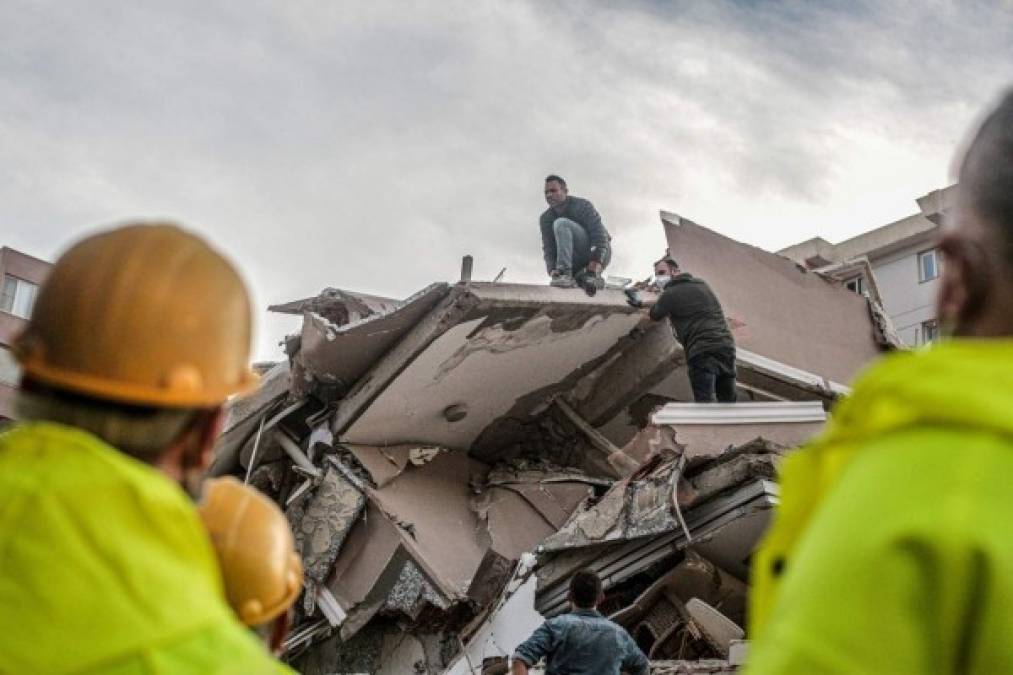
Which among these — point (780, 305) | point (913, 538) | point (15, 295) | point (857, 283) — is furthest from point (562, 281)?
point (15, 295)

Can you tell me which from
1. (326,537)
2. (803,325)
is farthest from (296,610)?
(803,325)

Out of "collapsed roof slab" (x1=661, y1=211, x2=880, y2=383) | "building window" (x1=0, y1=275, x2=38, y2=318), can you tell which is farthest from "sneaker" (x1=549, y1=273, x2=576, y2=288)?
"building window" (x1=0, y1=275, x2=38, y2=318)

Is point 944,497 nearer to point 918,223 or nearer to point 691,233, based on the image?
point 691,233

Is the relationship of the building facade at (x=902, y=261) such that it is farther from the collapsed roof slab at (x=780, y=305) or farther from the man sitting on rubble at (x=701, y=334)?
the man sitting on rubble at (x=701, y=334)

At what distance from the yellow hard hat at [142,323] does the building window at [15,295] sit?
27.8 meters

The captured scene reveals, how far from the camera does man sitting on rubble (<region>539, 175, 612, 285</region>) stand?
989 cm

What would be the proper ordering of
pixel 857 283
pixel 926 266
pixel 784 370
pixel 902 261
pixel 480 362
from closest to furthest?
pixel 480 362, pixel 784 370, pixel 857 283, pixel 926 266, pixel 902 261

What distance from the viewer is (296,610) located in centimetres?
966

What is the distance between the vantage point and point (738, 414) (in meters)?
8.41

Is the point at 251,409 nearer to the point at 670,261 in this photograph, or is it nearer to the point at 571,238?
the point at 571,238

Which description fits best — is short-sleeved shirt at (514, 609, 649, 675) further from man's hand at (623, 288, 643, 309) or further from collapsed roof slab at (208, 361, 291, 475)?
collapsed roof slab at (208, 361, 291, 475)

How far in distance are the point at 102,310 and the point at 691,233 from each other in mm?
9625

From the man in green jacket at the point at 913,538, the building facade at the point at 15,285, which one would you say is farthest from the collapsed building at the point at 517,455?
the building facade at the point at 15,285

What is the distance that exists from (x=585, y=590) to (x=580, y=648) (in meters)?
Result: 0.28
